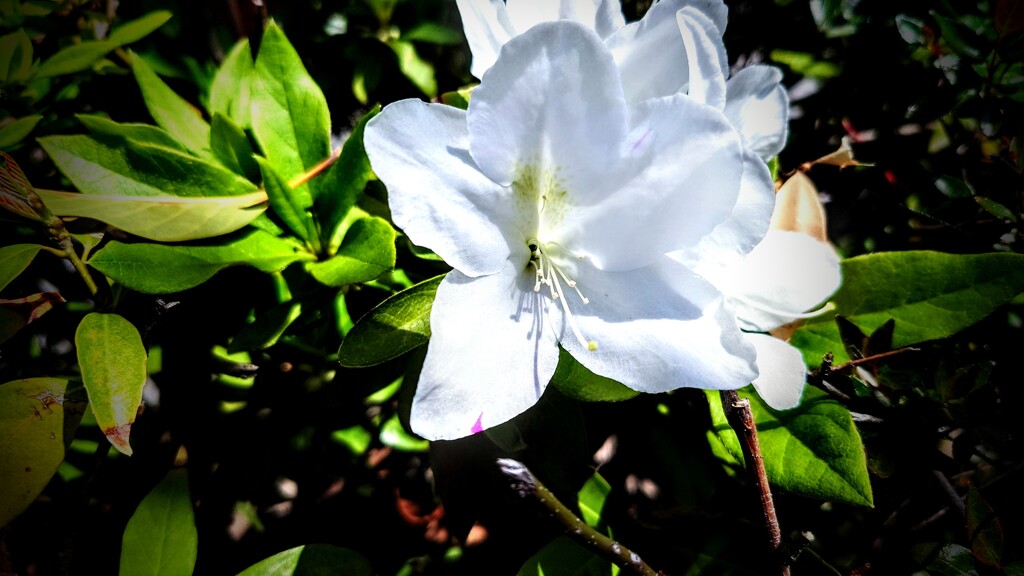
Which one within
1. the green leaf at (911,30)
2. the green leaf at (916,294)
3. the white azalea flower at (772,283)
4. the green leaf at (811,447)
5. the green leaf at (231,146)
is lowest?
the green leaf at (811,447)

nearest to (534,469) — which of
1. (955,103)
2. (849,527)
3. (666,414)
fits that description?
(666,414)

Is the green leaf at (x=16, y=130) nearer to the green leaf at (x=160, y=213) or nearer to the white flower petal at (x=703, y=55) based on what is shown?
the green leaf at (x=160, y=213)

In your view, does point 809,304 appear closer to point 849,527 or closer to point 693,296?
point 693,296

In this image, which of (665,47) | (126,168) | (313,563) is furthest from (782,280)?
(126,168)

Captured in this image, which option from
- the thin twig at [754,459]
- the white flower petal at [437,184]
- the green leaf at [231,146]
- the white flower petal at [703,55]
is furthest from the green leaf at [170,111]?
the thin twig at [754,459]

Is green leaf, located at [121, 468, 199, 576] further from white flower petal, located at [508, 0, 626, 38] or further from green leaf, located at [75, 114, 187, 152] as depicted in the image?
white flower petal, located at [508, 0, 626, 38]
